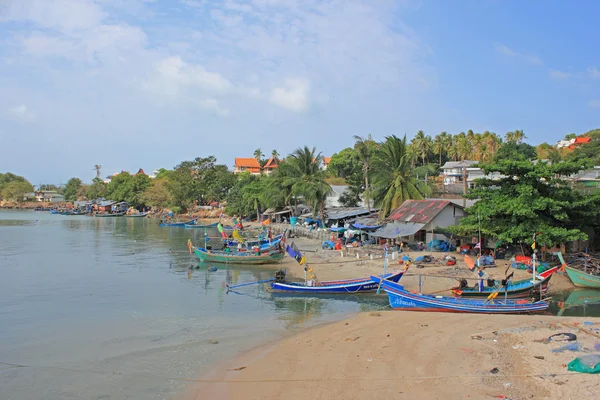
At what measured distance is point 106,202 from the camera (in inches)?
4518

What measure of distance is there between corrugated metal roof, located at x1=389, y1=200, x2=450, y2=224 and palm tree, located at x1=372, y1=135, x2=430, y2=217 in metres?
2.42

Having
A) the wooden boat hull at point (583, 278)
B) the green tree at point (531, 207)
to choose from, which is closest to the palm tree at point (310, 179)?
the green tree at point (531, 207)

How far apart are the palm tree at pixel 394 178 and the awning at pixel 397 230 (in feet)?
16.2

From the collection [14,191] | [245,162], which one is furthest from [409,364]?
[14,191]

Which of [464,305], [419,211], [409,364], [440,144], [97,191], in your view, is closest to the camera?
[409,364]

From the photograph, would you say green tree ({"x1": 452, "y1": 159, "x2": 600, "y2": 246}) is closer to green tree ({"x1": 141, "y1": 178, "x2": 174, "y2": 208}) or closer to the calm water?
the calm water

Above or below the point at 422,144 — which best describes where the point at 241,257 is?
below

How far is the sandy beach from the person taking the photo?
32.0ft

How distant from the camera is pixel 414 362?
11.6 m

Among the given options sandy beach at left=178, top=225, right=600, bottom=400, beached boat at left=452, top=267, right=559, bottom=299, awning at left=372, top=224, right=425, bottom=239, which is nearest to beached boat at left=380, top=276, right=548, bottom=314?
sandy beach at left=178, top=225, right=600, bottom=400

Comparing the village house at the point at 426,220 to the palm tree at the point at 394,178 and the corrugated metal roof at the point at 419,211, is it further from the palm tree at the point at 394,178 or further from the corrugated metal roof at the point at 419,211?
the palm tree at the point at 394,178

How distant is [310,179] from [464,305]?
31.2m

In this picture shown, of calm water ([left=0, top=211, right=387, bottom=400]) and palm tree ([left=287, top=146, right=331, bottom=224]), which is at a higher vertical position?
palm tree ([left=287, top=146, right=331, bottom=224])

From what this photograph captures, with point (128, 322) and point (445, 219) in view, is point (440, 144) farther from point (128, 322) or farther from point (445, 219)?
point (128, 322)
